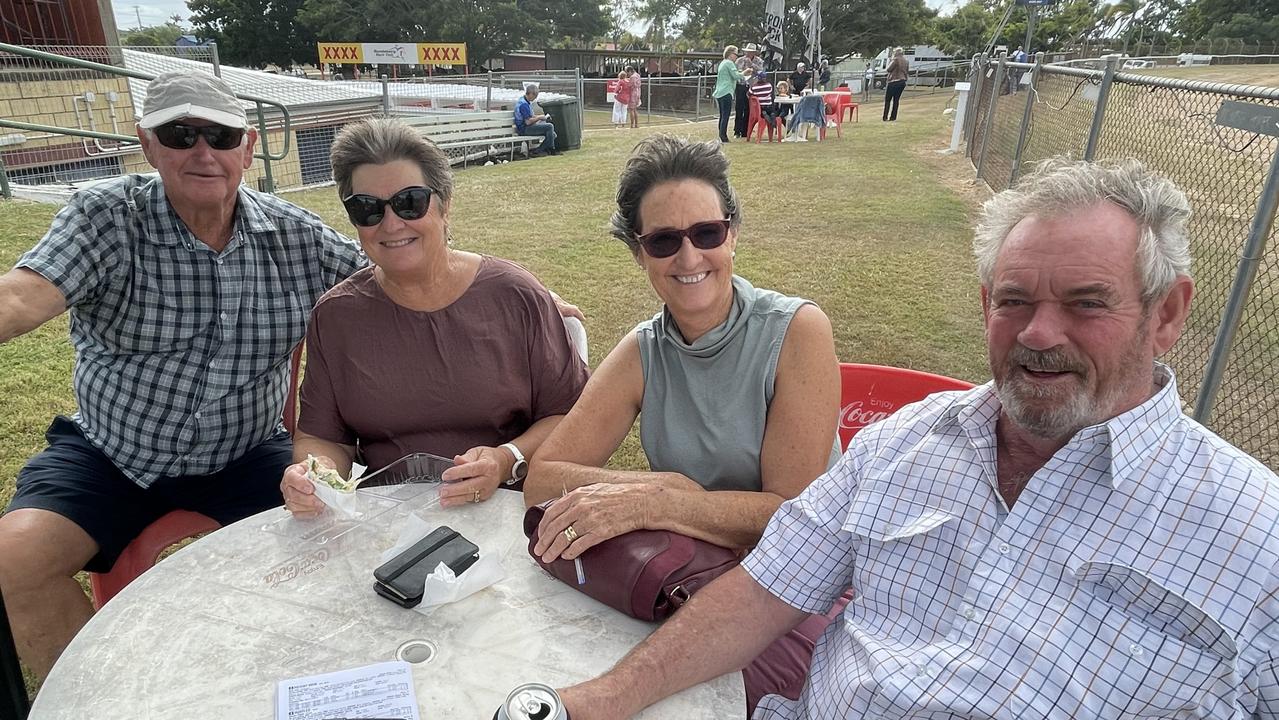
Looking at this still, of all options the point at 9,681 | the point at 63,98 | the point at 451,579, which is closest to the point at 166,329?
the point at 9,681

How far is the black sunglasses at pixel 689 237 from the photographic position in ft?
6.49

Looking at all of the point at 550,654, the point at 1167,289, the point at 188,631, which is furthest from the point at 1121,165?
the point at 188,631

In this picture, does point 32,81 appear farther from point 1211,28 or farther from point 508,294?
point 1211,28

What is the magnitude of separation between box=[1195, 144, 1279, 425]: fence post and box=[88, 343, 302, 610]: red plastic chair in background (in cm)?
405

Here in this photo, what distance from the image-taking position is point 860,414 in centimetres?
265

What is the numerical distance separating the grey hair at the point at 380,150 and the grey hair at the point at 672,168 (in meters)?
0.70

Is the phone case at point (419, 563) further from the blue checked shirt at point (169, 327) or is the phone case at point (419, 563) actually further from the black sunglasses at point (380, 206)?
the blue checked shirt at point (169, 327)

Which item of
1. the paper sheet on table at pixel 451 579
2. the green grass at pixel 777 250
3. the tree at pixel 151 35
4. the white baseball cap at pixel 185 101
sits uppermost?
the tree at pixel 151 35

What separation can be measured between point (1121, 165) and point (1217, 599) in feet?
2.61

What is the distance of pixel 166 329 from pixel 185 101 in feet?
2.50

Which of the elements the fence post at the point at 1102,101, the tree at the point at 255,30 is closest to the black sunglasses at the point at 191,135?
the fence post at the point at 1102,101

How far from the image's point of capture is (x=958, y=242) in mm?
7910

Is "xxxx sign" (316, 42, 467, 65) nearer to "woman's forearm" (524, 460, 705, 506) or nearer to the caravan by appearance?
the caravan

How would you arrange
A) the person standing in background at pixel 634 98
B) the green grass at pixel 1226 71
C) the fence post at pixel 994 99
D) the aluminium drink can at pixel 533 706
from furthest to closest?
the green grass at pixel 1226 71
the person standing in background at pixel 634 98
the fence post at pixel 994 99
the aluminium drink can at pixel 533 706
